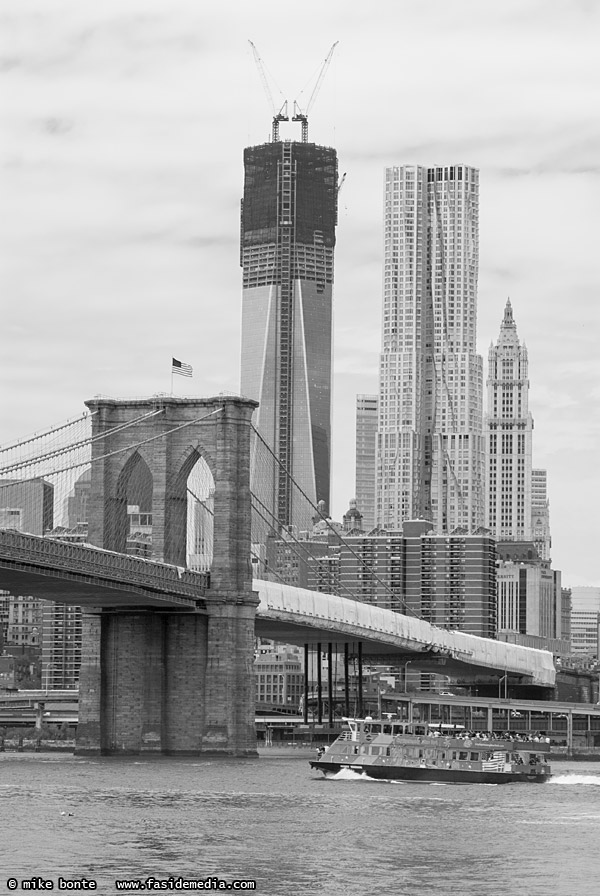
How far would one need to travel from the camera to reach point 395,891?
2088 inches

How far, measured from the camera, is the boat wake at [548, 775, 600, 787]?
342ft

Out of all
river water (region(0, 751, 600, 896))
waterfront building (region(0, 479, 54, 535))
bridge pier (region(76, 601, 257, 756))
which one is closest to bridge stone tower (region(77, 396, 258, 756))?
bridge pier (region(76, 601, 257, 756))

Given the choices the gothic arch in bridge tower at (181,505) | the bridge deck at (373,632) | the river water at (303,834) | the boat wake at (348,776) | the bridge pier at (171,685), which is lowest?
the river water at (303,834)

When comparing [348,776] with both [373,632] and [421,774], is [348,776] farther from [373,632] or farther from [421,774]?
[373,632]

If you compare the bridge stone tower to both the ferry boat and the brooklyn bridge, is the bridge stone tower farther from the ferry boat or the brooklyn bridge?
the ferry boat

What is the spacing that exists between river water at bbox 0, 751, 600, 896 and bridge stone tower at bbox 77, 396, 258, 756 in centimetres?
1971

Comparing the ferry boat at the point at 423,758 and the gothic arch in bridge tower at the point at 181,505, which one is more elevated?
the gothic arch in bridge tower at the point at 181,505

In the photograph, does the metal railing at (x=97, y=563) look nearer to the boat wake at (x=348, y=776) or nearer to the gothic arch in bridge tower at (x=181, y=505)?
the gothic arch in bridge tower at (x=181, y=505)

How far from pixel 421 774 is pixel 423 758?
74cm

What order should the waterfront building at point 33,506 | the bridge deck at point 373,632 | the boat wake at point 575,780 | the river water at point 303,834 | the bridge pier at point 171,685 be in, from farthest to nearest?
the waterfront building at point 33,506 → the bridge deck at point 373,632 → the bridge pier at point 171,685 → the boat wake at point 575,780 → the river water at point 303,834

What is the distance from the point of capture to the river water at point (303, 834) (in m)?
55.1

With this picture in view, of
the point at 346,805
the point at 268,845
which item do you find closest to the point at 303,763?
the point at 346,805

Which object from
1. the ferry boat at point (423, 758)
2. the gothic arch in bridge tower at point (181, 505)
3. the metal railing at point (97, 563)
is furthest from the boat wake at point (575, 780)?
the gothic arch in bridge tower at point (181, 505)

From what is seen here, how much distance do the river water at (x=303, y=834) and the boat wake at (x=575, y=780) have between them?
7399 mm
